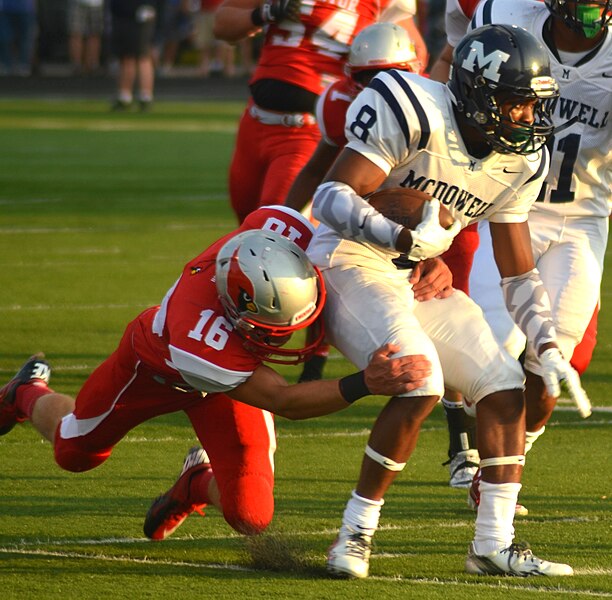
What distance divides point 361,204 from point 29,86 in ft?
75.3

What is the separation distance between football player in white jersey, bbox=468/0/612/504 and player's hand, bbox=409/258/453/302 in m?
0.63

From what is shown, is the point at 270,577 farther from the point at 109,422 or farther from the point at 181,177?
the point at 181,177

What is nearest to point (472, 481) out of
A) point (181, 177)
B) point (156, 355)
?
point (156, 355)

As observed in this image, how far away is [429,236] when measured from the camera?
4191 mm

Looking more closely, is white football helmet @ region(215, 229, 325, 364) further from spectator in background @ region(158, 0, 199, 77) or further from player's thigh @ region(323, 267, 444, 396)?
spectator in background @ region(158, 0, 199, 77)

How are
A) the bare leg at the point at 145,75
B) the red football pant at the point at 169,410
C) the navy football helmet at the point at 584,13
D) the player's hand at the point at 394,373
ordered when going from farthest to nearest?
the bare leg at the point at 145,75, the navy football helmet at the point at 584,13, the red football pant at the point at 169,410, the player's hand at the point at 394,373

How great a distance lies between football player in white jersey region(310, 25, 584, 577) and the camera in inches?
165

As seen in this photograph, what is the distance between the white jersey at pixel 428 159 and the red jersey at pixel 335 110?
1208mm

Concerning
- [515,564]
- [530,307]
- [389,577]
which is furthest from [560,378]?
[389,577]

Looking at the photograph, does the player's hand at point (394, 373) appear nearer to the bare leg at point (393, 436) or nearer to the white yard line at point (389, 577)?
the bare leg at point (393, 436)

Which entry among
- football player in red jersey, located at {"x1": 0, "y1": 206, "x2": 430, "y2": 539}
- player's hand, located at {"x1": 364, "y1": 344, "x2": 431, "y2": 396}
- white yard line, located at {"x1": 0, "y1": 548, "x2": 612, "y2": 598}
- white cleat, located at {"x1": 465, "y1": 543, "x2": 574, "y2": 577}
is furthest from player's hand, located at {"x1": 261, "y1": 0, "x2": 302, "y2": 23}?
white cleat, located at {"x1": 465, "y1": 543, "x2": 574, "y2": 577}

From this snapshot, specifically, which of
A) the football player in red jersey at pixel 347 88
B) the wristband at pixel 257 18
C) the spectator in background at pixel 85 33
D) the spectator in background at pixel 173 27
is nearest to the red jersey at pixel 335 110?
the football player in red jersey at pixel 347 88

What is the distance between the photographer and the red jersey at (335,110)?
571cm

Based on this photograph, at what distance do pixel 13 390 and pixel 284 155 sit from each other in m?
2.05
